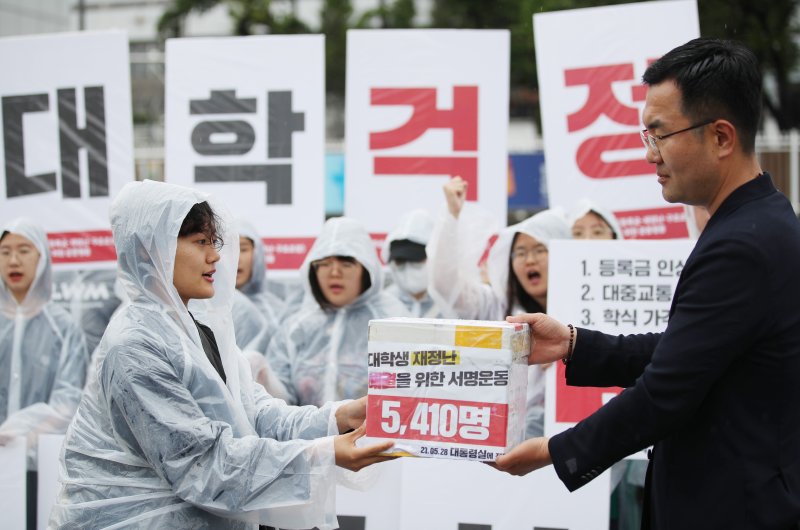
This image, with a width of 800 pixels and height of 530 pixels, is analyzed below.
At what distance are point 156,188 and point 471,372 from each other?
93cm

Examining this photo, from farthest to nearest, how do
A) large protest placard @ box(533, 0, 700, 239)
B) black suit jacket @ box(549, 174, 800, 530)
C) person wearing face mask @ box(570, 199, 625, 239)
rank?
large protest placard @ box(533, 0, 700, 239) → person wearing face mask @ box(570, 199, 625, 239) → black suit jacket @ box(549, 174, 800, 530)

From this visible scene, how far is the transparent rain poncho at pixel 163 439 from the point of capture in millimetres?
2250

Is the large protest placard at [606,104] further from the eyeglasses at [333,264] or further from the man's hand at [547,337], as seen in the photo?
the man's hand at [547,337]

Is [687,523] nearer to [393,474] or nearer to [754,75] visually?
[754,75]

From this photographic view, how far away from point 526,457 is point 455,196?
2.40 meters

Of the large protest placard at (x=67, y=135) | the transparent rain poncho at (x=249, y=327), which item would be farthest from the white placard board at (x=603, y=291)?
the large protest placard at (x=67, y=135)

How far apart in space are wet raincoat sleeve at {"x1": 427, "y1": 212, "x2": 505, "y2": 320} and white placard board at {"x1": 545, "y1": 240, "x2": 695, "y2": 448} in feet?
2.45

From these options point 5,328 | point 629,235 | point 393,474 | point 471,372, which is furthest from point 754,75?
point 5,328

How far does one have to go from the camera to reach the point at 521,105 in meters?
23.3

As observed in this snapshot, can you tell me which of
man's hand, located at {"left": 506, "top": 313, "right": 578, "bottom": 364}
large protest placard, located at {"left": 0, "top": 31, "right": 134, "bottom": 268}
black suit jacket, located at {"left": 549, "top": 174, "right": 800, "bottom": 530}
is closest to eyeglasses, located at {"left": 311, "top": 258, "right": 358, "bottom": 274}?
large protest placard, located at {"left": 0, "top": 31, "right": 134, "bottom": 268}

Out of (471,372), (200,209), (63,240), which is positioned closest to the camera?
(471,372)

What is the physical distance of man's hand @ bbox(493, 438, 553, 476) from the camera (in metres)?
2.29

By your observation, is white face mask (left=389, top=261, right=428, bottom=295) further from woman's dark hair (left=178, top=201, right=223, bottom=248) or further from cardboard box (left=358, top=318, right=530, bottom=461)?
cardboard box (left=358, top=318, right=530, bottom=461)

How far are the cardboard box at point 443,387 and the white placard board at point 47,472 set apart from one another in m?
2.47
